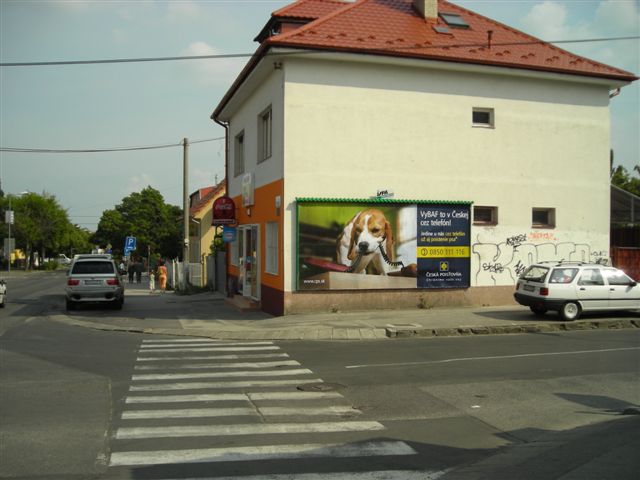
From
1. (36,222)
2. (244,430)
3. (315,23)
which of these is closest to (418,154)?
(315,23)

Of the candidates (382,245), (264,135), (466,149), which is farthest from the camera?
(264,135)

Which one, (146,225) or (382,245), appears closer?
(382,245)

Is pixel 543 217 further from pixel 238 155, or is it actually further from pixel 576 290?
pixel 238 155

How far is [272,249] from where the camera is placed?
18.6 meters

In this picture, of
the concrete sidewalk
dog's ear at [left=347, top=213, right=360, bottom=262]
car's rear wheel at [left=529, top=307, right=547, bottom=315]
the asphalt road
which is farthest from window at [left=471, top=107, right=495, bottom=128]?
the asphalt road

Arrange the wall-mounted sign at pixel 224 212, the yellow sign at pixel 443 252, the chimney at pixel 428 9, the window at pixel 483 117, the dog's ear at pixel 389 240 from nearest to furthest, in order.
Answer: the dog's ear at pixel 389 240 → the yellow sign at pixel 443 252 → the window at pixel 483 117 → the chimney at pixel 428 9 → the wall-mounted sign at pixel 224 212

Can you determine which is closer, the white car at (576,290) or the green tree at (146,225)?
the white car at (576,290)

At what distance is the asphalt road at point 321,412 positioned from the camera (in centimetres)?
544

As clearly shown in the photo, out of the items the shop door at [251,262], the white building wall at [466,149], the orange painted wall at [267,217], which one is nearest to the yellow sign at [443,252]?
the white building wall at [466,149]

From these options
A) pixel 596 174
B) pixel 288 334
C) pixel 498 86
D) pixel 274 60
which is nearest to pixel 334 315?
pixel 288 334

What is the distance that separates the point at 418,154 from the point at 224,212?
8.26 metres

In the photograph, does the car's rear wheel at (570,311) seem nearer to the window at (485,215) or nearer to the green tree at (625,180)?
the window at (485,215)

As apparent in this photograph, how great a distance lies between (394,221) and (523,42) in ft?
25.9

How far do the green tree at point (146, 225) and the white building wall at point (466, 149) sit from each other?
176 feet
